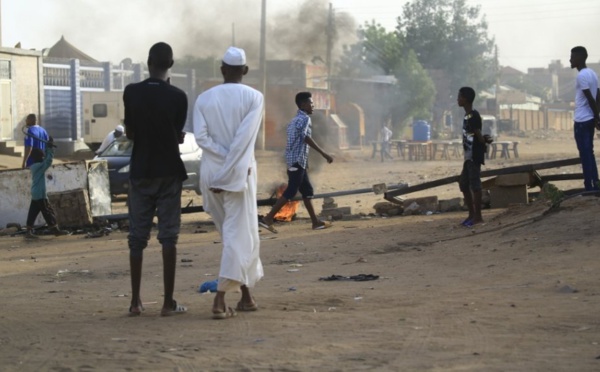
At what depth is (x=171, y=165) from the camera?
7289 mm

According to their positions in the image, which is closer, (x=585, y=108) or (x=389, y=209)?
(x=585, y=108)

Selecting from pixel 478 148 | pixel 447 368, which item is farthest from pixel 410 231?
pixel 447 368

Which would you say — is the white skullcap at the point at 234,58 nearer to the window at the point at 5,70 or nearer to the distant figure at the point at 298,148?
the distant figure at the point at 298,148

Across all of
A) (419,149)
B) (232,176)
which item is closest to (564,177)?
(232,176)

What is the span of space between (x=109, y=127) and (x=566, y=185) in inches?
859

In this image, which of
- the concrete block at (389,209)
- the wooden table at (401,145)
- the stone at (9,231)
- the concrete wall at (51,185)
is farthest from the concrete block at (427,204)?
the wooden table at (401,145)

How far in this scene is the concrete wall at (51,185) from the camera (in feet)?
53.2

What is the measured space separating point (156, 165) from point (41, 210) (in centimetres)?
850

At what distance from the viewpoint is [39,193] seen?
A: 49.5 feet

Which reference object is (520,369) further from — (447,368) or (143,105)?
(143,105)

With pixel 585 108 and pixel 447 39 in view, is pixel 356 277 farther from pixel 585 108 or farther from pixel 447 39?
pixel 447 39

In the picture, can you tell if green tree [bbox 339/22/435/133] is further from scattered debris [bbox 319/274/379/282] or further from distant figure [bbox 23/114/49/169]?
scattered debris [bbox 319/274/379/282]

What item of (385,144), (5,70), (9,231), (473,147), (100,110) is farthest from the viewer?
(385,144)

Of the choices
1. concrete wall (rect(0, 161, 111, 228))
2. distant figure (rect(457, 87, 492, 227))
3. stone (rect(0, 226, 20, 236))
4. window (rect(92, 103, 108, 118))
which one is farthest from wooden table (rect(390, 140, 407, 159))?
distant figure (rect(457, 87, 492, 227))
